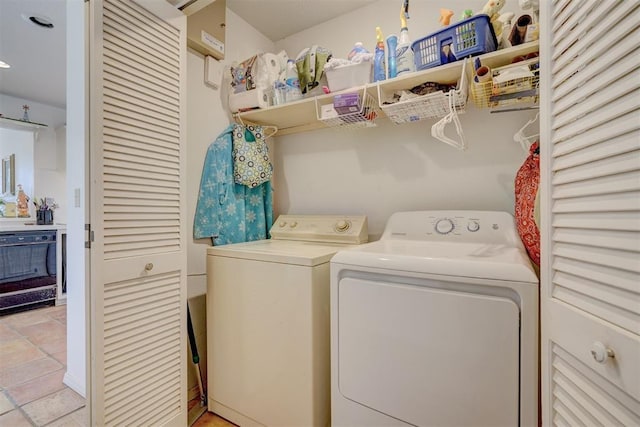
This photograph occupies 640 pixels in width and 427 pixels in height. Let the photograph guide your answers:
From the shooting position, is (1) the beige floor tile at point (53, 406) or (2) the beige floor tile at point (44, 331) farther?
(2) the beige floor tile at point (44, 331)

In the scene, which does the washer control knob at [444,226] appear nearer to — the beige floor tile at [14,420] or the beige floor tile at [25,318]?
the beige floor tile at [14,420]

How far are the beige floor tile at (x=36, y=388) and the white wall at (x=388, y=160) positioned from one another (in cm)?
188

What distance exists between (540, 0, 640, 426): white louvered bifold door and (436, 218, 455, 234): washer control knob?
683mm

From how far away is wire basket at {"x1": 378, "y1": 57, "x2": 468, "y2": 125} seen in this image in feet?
4.44

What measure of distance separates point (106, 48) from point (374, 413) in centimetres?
181

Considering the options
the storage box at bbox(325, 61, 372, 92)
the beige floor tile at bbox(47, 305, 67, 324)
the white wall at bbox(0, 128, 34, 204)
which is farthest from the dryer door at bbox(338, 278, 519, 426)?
the white wall at bbox(0, 128, 34, 204)

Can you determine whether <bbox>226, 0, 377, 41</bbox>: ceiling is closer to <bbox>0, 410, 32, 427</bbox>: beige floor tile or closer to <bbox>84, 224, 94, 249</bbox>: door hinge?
<bbox>84, 224, 94, 249</bbox>: door hinge

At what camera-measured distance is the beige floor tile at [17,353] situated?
2.09 metres

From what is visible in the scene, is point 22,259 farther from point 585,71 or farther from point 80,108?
point 585,71

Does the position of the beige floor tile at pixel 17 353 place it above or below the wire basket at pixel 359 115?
below

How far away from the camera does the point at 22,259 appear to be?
3.23m

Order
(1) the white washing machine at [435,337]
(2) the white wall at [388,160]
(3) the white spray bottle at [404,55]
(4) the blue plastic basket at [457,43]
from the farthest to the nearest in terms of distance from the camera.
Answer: (2) the white wall at [388,160] < (3) the white spray bottle at [404,55] < (4) the blue plastic basket at [457,43] < (1) the white washing machine at [435,337]

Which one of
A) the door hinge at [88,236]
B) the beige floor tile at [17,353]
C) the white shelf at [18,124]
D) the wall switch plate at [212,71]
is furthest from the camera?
the white shelf at [18,124]

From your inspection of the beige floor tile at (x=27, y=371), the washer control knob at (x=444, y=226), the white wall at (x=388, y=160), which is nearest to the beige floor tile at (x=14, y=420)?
the beige floor tile at (x=27, y=371)
